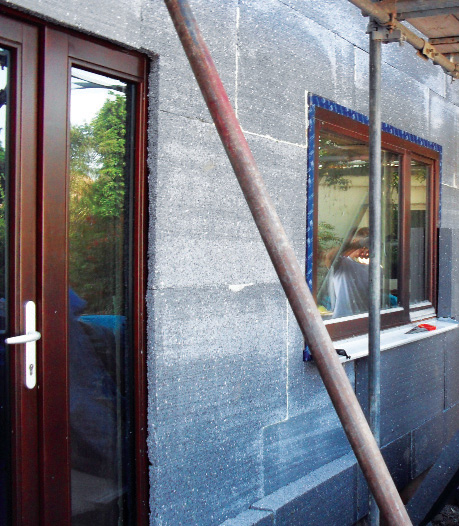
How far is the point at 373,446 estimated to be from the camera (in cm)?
142

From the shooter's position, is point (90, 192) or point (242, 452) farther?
point (242, 452)

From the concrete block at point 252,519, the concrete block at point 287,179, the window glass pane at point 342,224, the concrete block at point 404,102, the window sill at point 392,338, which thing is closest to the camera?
the concrete block at point 252,519

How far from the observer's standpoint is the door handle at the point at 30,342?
2260 mm

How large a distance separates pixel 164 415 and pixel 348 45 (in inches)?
102

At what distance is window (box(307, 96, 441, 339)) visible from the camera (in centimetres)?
390

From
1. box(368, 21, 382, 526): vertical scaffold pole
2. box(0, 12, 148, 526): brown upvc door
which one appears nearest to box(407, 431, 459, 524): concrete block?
box(368, 21, 382, 526): vertical scaffold pole

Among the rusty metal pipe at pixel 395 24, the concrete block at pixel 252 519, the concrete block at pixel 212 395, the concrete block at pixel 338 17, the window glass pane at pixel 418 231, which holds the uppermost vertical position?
the concrete block at pixel 338 17

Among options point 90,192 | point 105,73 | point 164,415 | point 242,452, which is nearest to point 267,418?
point 242,452

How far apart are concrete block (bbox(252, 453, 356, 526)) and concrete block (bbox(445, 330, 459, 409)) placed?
1963mm

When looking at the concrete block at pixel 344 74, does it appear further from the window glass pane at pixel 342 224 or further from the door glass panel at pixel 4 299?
the door glass panel at pixel 4 299

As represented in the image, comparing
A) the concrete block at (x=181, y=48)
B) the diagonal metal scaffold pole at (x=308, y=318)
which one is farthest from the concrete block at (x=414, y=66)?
the diagonal metal scaffold pole at (x=308, y=318)

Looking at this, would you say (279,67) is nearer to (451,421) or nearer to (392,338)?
(392,338)

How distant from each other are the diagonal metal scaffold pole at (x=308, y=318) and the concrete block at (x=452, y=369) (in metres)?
4.34

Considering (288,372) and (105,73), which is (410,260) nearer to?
(288,372)
